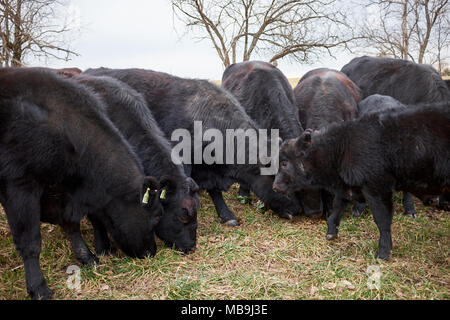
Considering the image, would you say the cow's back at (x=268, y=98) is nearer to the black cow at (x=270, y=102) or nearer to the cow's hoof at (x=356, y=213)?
the black cow at (x=270, y=102)

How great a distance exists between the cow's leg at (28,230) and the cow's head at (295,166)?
3.19 meters

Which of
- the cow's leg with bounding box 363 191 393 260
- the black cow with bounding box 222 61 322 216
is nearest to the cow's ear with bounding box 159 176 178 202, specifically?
the black cow with bounding box 222 61 322 216

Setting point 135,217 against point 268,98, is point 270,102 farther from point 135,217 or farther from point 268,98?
point 135,217

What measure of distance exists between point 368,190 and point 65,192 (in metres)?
3.56

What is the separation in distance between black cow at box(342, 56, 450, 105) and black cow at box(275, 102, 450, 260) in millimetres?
3531

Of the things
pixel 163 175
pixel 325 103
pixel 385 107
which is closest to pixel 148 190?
pixel 163 175

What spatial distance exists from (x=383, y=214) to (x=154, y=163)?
2928 millimetres

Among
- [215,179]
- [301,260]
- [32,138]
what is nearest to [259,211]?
[215,179]

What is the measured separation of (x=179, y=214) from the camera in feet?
16.3

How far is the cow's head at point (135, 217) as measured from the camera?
14.5ft

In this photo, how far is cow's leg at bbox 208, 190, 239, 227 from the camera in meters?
6.31

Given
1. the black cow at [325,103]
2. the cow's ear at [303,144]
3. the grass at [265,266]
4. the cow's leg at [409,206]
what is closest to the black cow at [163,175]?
the grass at [265,266]

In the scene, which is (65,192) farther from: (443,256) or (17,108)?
(443,256)

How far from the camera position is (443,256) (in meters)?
4.97
